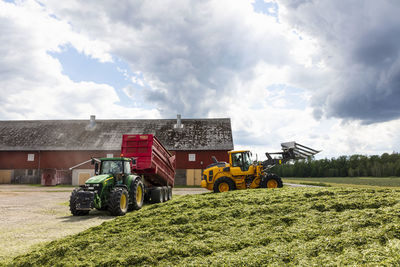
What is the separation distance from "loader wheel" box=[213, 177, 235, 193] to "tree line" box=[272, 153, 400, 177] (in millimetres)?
54911

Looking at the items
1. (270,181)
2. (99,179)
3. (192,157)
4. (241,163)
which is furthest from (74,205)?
(192,157)

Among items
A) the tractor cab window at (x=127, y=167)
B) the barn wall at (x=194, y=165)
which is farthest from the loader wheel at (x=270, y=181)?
the barn wall at (x=194, y=165)

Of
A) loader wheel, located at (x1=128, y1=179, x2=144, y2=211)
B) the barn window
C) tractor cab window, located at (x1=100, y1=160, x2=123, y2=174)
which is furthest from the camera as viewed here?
the barn window

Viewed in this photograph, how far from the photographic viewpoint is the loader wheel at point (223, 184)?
49.6 ft

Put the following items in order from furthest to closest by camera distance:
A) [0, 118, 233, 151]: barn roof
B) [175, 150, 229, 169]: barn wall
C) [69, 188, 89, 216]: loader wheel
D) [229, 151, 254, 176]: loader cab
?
[0, 118, 233, 151]: barn roof, [175, 150, 229, 169]: barn wall, [229, 151, 254, 176]: loader cab, [69, 188, 89, 216]: loader wheel

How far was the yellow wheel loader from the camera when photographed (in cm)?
1513

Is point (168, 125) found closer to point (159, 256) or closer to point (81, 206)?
point (81, 206)

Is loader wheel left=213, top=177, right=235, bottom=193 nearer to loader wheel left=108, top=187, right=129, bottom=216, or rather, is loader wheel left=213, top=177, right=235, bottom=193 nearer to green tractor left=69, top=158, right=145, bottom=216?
green tractor left=69, top=158, right=145, bottom=216

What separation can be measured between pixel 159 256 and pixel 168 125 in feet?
110

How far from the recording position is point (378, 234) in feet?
15.2

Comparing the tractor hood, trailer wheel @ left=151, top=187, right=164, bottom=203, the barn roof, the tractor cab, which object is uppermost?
the barn roof

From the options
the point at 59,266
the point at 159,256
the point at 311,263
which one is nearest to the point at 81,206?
the point at 59,266

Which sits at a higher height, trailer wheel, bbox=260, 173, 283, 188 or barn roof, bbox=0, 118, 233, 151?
barn roof, bbox=0, 118, 233, 151

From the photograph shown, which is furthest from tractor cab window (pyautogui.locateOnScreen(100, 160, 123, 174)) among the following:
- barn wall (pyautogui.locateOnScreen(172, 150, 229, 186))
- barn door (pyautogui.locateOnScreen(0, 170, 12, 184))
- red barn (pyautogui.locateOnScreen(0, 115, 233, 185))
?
barn door (pyautogui.locateOnScreen(0, 170, 12, 184))
